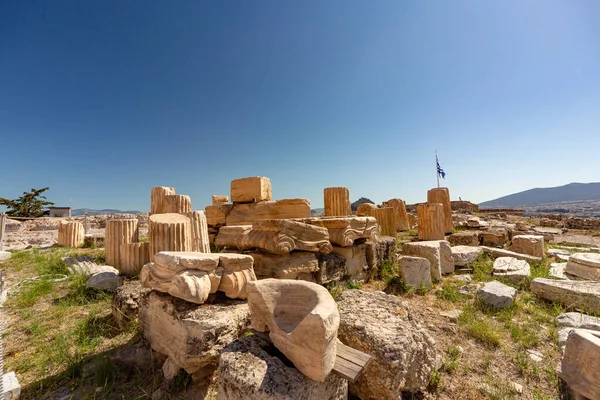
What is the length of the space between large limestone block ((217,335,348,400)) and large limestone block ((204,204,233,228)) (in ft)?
16.6

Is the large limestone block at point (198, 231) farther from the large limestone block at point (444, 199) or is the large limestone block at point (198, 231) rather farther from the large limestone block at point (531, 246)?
the large limestone block at point (444, 199)

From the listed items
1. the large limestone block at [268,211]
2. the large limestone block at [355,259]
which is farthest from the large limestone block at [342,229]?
the large limestone block at [268,211]

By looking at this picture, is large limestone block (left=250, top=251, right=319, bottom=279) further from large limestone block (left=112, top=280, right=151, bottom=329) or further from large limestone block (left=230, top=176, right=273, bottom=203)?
large limestone block (left=230, top=176, right=273, bottom=203)

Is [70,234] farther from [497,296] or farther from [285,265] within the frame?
[497,296]

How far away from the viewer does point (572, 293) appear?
3809mm

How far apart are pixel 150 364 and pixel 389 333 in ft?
7.35

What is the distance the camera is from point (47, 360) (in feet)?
8.84

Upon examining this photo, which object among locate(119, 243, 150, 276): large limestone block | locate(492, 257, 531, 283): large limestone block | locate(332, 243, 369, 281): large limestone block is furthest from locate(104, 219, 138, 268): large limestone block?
locate(492, 257, 531, 283): large limestone block

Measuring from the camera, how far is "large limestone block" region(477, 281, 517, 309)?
3760 millimetres

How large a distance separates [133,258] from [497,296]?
599 cm

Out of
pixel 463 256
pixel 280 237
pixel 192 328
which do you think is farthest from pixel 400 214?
pixel 192 328

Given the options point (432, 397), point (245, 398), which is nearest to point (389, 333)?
point (432, 397)

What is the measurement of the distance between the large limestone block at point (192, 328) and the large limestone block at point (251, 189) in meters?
3.80

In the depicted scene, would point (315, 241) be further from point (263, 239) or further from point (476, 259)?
point (476, 259)
